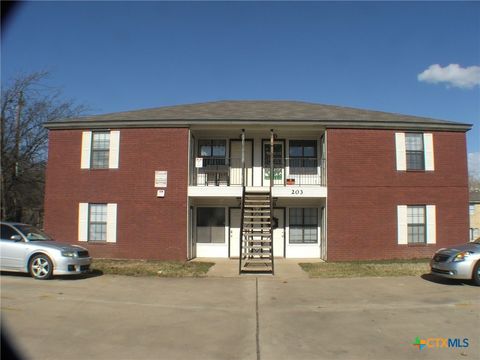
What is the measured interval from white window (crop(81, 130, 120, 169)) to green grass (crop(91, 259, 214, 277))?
4.03 m

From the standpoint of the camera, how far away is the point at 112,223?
16.6 metres

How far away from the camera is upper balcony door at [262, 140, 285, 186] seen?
1805 cm

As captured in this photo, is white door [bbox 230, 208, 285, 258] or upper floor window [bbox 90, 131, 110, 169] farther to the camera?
white door [bbox 230, 208, 285, 258]

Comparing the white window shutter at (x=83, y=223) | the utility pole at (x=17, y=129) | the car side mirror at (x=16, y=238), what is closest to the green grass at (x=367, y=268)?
the car side mirror at (x=16, y=238)

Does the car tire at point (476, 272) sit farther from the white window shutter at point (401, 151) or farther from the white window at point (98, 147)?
the white window at point (98, 147)

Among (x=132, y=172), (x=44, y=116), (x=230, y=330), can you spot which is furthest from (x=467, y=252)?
(x=44, y=116)

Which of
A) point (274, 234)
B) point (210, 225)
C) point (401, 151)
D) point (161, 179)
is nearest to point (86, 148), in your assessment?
point (161, 179)

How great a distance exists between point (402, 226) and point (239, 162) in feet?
23.9

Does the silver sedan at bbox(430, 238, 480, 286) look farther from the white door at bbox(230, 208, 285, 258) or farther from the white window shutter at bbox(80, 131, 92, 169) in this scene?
the white window shutter at bbox(80, 131, 92, 169)

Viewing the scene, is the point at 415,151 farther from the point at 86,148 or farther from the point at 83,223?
the point at 83,223

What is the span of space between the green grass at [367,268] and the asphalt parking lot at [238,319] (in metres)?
1.29

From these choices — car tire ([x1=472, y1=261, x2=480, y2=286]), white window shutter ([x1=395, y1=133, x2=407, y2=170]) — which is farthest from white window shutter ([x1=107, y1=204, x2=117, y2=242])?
car tire ([x1=472, y1=261, x2=480, y2=286])

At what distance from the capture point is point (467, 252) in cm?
1058

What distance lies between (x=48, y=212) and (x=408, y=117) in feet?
52.2
